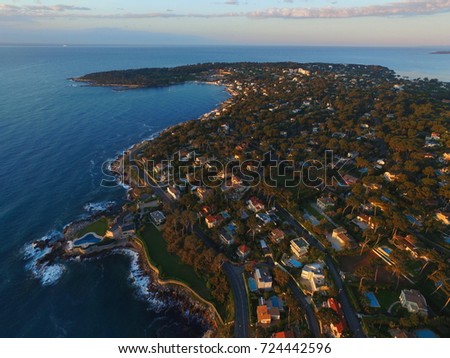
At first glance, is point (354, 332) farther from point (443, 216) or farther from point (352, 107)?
point (352, 107)

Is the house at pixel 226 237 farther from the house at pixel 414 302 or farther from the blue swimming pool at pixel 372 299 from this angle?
the house at pixel 414 302

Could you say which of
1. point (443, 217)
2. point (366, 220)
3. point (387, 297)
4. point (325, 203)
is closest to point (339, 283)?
point (387, 297)

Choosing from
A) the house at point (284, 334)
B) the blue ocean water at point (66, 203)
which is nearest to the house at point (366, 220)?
the house at point (284, 334)

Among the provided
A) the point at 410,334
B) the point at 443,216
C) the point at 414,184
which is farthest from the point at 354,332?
the point at 414,184

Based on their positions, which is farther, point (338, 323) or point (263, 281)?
point (263, 281)

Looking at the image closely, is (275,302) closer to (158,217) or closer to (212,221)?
(212,221)

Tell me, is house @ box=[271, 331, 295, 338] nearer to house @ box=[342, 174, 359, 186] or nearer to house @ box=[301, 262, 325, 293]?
house @ box=[301, 262, 325, 293]
